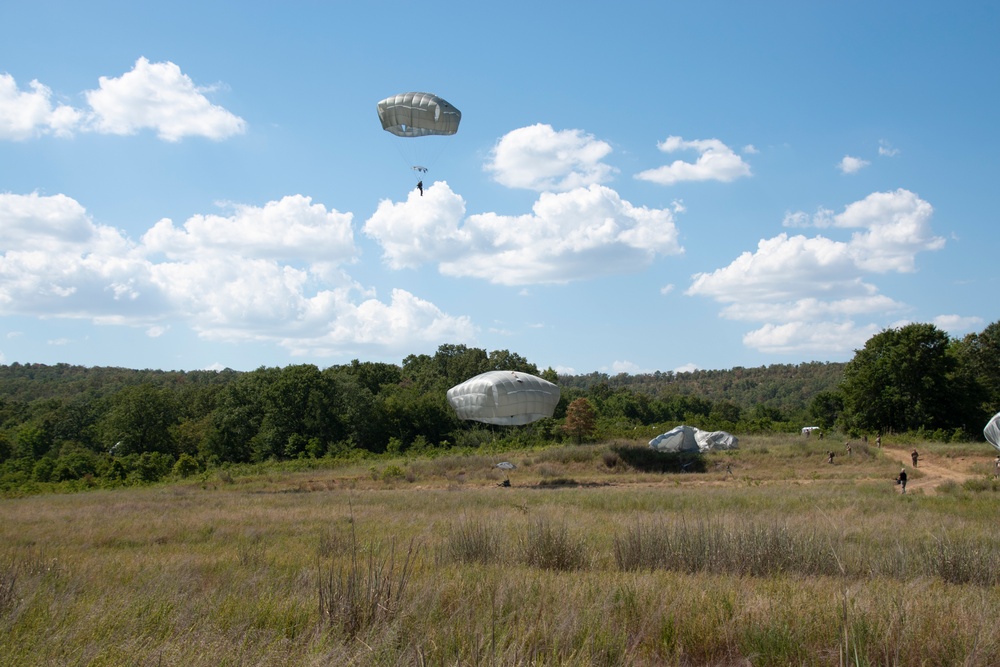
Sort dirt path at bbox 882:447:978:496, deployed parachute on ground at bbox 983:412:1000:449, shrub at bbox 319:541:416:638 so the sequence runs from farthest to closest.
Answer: deployed parachute on ground at bbox 983:412:1000:449, dirt path at bbox 882:447:978:496, shrub at bbox 319:541:416:638

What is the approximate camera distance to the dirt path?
32594mm

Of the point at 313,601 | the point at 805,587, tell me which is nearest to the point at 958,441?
the point at 805,587

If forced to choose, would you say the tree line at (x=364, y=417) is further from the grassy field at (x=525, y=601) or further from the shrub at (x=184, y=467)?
the grassy field at (x=525, y=601)

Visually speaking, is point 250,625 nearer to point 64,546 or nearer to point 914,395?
point 64,546

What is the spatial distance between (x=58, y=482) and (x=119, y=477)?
4.77 metres

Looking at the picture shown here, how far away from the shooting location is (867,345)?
204ft

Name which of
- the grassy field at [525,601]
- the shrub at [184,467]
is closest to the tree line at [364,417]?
the shrub at [184,467]

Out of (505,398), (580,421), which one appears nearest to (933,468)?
(505,398)

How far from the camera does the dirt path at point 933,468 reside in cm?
3259

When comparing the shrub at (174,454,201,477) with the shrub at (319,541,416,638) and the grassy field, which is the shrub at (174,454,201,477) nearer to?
the grassy field

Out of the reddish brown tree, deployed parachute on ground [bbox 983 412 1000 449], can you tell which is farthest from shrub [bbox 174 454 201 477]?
deployed parachute on ground [bbox 983 412 1000 449]

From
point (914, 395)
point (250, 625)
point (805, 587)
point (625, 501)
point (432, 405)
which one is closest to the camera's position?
point (250, 625)

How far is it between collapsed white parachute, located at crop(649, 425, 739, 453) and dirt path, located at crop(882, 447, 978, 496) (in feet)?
33.0

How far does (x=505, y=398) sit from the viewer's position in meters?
41.2
